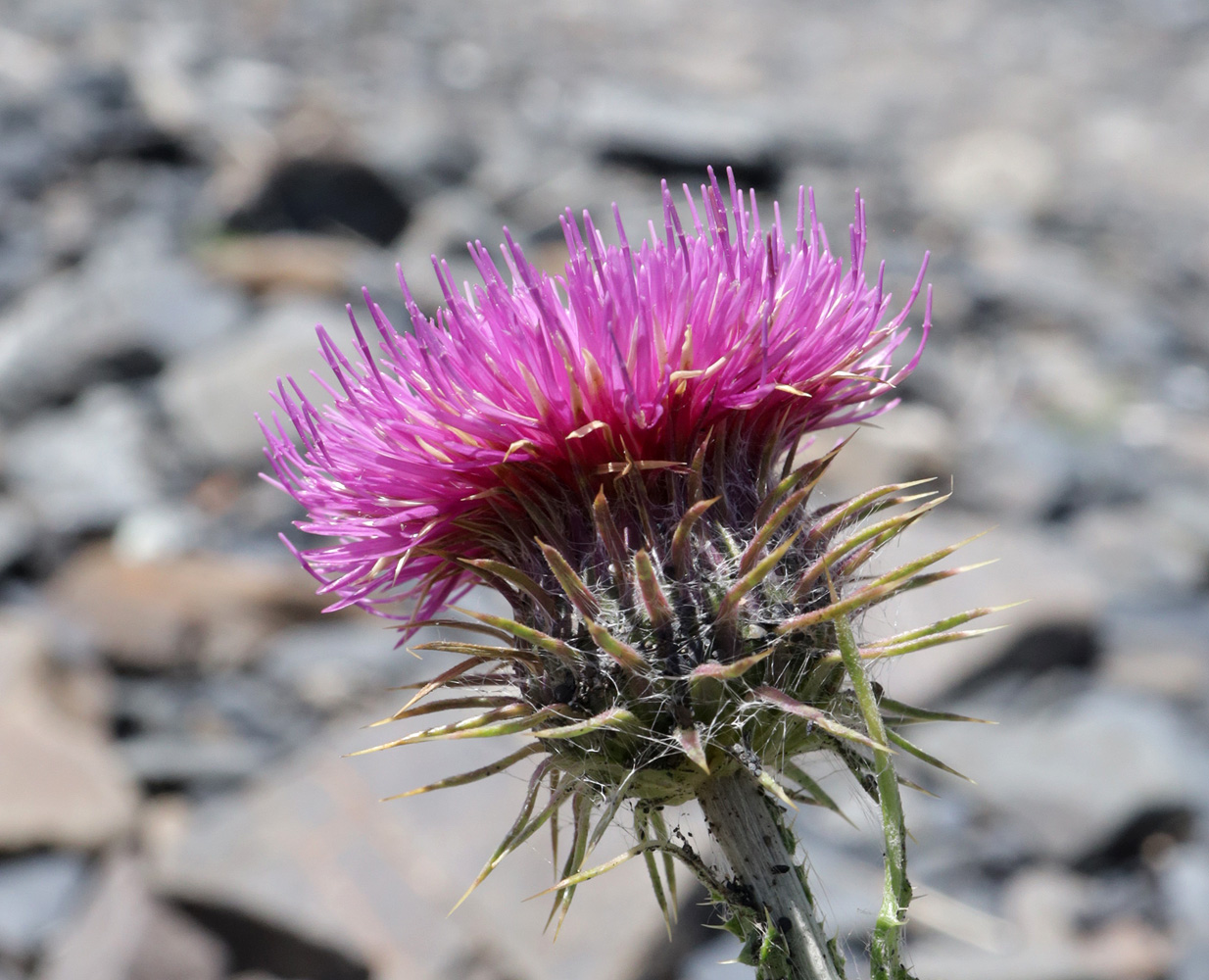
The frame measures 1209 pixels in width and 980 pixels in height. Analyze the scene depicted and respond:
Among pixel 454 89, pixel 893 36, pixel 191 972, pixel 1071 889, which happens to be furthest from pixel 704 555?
pixel 893 36

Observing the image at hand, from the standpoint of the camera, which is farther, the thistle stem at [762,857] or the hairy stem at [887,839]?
the thistle stem at [762,857]

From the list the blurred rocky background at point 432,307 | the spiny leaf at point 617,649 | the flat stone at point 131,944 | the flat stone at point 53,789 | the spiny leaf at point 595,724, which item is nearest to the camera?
the spiny leaf at point 595,724

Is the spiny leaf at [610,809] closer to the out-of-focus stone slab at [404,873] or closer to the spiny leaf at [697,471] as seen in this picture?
the spiny leaf at [697,471]

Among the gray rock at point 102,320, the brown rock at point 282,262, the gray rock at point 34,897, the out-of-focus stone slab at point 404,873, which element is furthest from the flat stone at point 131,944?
the brown rock at point 282,262

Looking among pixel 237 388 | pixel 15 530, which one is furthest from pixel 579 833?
pixel 237 388

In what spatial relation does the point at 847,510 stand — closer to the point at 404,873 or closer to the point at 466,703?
the point at 466,703

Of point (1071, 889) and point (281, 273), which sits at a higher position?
point (281, 273)

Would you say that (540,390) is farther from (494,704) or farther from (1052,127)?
(1052,127)

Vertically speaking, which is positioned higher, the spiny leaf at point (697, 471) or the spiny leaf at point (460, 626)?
the spiny leaf at point (697, 471)
